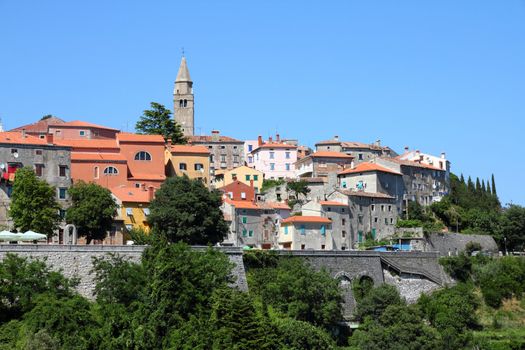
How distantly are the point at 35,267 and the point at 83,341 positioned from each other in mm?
6225

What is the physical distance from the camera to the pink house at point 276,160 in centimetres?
10881

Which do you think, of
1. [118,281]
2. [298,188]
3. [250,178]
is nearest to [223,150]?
[250,178]

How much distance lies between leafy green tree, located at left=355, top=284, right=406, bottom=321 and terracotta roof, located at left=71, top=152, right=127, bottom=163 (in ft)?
68.6

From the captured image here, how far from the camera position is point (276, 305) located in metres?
65.1

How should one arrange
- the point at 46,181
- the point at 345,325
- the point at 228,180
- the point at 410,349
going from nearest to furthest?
the point at 410,349, the point at 345,325, the point at 46,181, the point at 228,180

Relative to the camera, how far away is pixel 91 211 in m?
71.7

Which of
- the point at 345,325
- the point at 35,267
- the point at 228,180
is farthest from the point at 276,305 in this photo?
the point at 228,180

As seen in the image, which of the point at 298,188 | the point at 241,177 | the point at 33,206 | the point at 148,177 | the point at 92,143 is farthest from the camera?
the point at 241,177

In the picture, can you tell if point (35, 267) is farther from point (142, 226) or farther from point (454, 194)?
point (454, 194)

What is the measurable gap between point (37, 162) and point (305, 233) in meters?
19.8

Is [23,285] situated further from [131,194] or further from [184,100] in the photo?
[184,100]

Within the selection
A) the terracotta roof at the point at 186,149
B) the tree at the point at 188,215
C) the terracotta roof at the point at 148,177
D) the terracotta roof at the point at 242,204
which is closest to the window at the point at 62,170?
the terracotta roof at the point at 148,177

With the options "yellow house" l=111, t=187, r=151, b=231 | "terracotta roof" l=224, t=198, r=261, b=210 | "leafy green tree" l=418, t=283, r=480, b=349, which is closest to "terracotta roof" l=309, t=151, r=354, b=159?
"terracotta roof" l=224, t=198, r=261, b=210

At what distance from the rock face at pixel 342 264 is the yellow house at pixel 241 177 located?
970 inches
